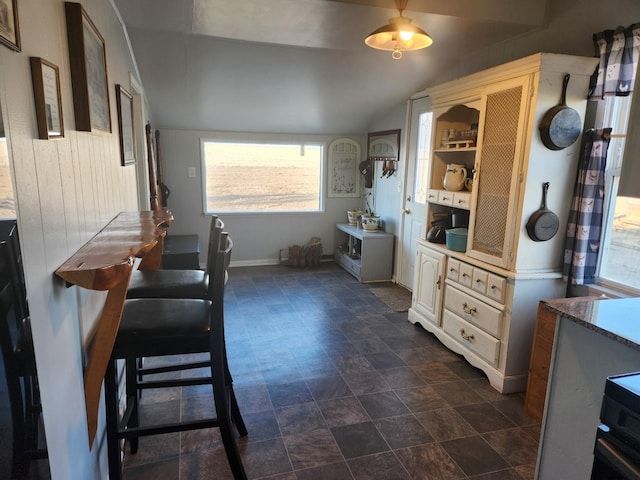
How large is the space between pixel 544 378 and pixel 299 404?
4.57 ft

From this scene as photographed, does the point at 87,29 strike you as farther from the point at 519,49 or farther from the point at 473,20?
the point at 519,49

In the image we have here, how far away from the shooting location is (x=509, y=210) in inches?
97.3

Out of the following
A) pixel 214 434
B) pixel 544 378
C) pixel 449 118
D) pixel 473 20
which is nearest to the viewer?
pixel 214 434

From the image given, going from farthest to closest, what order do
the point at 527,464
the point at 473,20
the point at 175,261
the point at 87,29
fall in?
1. the point at 175,261
2. the point at 473,20
3. the point at 527,464
4. the point at 87,29

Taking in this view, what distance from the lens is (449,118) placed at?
3.26 meters

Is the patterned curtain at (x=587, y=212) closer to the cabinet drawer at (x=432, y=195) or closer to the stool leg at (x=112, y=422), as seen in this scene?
the cabinet drawer at (x=432, y=195)

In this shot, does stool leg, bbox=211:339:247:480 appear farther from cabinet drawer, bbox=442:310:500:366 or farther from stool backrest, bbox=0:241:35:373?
cabinet drawer, bbox=442:310:500:366

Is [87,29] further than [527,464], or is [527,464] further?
[527,464]

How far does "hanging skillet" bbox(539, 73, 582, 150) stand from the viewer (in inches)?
89.5

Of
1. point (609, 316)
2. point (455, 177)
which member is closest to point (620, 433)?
point (609, 316)

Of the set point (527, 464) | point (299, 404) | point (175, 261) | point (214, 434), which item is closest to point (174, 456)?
point (214, 434)

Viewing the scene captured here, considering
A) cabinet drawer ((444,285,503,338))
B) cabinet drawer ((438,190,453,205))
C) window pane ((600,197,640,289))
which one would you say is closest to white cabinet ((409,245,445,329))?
cabinet drawer ((444,285,503,338))

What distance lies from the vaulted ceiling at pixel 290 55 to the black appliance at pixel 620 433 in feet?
7.39

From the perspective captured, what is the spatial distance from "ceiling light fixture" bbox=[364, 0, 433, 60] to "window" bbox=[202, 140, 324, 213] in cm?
333
